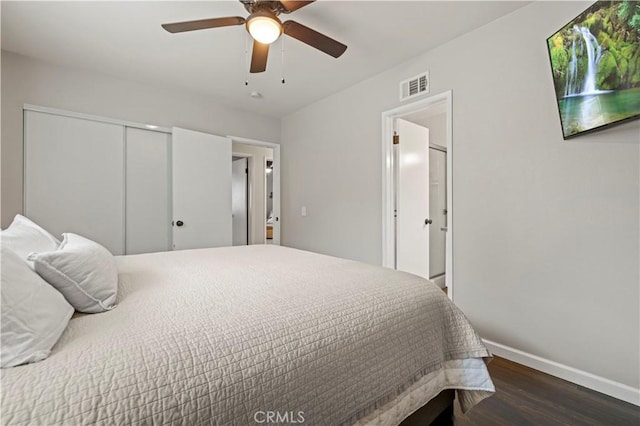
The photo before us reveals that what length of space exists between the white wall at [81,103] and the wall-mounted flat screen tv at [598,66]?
11.4 ft

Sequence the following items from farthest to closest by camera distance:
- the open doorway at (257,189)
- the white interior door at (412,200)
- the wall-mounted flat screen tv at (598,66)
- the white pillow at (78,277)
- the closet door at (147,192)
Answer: the open doorway at (257,189) → the closet door at (147,192) → the white interior door at (412,200) → the wall-mounted flat screen tv at (598,66) → the white pillow at (78,277)

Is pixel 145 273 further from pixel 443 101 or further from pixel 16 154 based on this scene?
pixel 443 101

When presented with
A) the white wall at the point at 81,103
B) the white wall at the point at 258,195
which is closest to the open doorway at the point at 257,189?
the white wall at the point at 258,195

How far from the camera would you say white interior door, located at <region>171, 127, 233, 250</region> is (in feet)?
10.7

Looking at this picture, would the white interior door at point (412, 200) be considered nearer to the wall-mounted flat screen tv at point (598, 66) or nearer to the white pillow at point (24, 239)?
the wall-mounted flat screen tv at point (598, 66)

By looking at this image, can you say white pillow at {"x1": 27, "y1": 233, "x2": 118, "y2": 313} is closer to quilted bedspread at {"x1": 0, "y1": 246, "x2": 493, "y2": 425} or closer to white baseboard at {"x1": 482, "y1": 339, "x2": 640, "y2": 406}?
quilted bedspread at {"x1": 0, "y1": 246, "x2": 493, "y2": 425}

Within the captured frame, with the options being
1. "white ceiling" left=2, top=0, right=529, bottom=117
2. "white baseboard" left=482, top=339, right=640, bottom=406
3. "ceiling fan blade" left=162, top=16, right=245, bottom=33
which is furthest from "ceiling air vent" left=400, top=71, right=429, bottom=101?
"white baseboard" left=482, top=339, right=640, bottom=406

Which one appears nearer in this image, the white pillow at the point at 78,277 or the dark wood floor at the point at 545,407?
the white pillow at the point at 78,277

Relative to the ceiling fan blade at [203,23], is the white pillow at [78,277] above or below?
below

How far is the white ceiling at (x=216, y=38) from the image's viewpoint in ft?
6.46

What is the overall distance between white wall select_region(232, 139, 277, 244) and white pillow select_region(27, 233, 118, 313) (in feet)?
14.3

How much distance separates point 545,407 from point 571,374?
16.3 inches

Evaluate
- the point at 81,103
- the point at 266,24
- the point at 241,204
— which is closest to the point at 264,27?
the point at 266,24

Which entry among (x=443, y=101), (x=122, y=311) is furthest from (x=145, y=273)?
(x=443, y=101)
